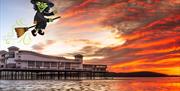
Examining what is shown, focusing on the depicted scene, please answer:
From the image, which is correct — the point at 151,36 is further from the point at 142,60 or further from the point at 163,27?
the point at 142,60

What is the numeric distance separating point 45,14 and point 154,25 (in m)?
3.66

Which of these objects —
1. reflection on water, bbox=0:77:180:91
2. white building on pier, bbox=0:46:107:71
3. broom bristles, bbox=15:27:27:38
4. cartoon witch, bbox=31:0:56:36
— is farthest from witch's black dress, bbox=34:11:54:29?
white building on pier, bbox=0:46:107:71

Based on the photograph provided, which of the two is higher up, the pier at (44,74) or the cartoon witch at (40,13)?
the cartoon witch at (40,13)

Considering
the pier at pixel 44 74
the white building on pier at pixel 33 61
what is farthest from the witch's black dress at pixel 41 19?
the pier at pixel 44 74

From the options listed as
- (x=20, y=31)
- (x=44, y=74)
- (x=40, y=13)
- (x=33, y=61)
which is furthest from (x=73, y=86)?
(x=44, y=74)

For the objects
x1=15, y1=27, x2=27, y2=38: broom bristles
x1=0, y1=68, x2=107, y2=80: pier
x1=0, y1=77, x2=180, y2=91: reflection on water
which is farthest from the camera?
x1=0, y1=68, x2=107, y2=80: pier

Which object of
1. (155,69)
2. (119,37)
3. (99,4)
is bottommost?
(155,69)

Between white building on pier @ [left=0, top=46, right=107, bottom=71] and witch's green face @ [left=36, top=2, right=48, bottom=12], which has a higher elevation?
witch's green face @ [left=36, top=2, right=48, bottom=12]

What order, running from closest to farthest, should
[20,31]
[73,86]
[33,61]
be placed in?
1. [20,31]
2. [73,86]
3. [33,61]

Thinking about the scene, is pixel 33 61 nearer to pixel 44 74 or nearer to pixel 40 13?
pixel 44 74

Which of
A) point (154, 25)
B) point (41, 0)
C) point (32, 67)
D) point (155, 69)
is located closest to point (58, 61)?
point (32, 67)

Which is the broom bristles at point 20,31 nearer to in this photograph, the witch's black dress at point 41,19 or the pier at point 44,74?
the witch's black dress at point 41,19

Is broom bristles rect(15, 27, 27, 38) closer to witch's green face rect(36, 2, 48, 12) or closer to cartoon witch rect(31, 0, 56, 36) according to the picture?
cartoon witch rect(31, 0, 56, 36)

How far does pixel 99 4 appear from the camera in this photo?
9.72 m
